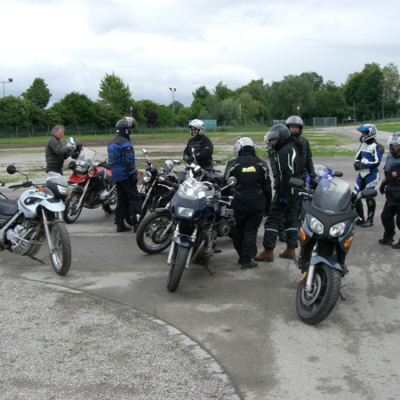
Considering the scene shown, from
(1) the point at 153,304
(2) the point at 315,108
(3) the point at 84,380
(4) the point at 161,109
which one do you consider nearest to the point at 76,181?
(1) the point at 153,304

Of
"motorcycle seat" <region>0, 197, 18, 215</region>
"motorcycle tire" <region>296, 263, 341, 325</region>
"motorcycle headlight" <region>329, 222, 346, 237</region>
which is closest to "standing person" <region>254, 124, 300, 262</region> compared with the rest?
"motorcycle tire" <region>296, 263, 341, 325</region>

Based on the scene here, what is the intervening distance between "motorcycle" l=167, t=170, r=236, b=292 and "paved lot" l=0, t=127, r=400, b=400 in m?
0.35

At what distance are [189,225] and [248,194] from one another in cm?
110

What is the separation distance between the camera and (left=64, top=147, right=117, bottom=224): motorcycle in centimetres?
884

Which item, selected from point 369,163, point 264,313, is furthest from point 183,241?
point 369,163

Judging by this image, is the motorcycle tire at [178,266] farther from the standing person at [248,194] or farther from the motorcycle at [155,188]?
the motorcycle at [155,188]

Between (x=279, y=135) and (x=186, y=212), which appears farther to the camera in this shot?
(x=279, y=135)

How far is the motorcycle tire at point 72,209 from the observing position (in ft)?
28.8

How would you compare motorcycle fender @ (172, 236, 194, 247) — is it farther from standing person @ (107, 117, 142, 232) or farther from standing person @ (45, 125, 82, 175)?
standing person @ (45, 125, 82, 175)

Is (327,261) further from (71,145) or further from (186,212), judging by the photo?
(71,145)

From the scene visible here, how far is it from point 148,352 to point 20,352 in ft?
3.39

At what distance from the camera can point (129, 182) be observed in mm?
7871

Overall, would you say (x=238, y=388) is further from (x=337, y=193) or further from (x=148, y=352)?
(x=337, y=193)

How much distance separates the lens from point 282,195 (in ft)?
21.4
